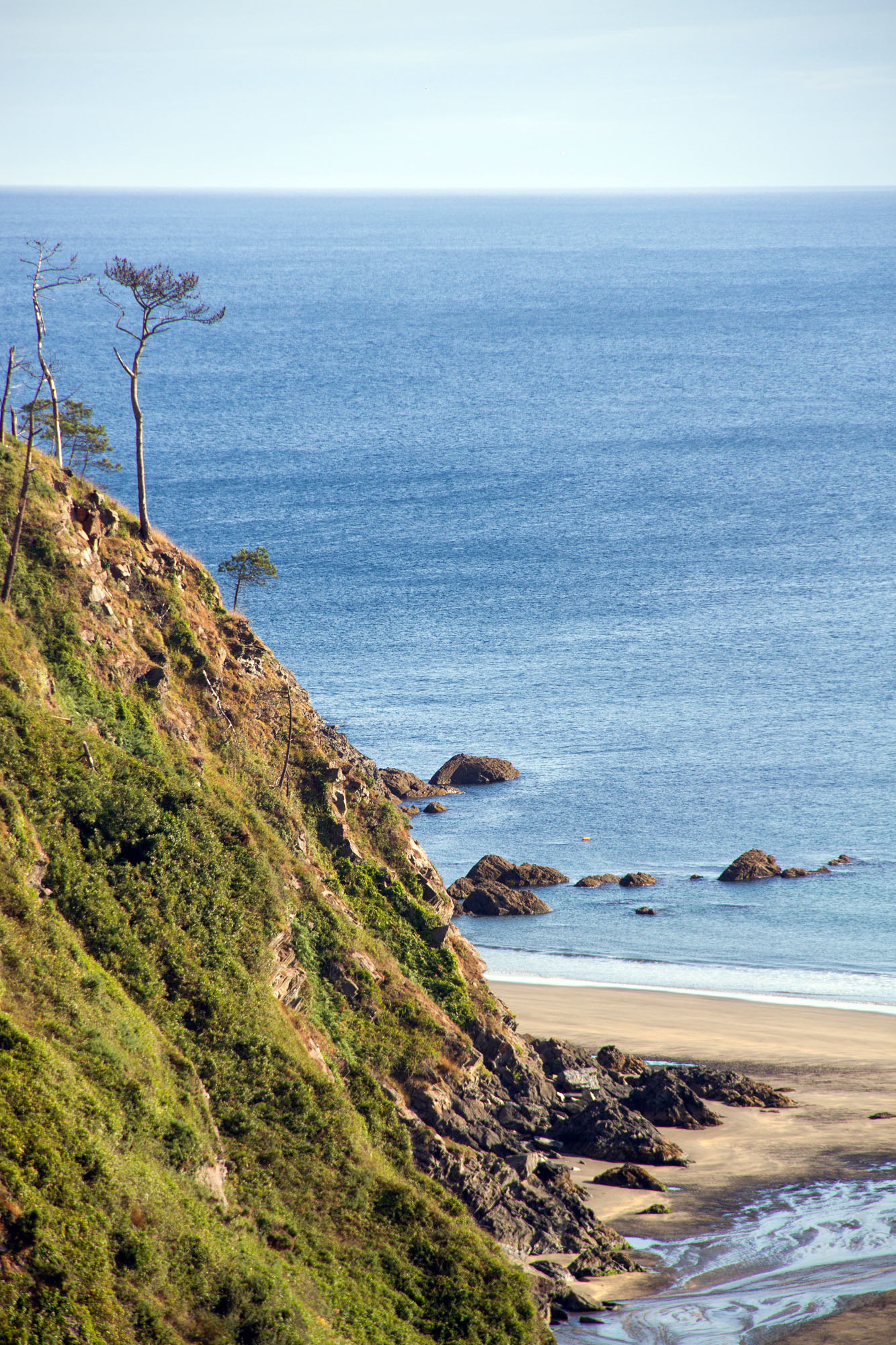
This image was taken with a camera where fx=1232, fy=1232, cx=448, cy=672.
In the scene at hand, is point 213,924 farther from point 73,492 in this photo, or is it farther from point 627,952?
point 627,952

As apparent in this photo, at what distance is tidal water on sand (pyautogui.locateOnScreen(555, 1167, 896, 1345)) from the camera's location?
33.8m

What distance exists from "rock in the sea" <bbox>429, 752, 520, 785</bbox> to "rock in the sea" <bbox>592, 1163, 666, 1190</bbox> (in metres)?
50.0

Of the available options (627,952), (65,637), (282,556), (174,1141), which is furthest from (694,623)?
(174,1141)

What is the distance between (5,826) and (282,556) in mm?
111017

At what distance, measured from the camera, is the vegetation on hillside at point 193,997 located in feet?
79.9

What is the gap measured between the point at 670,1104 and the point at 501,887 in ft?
94.5

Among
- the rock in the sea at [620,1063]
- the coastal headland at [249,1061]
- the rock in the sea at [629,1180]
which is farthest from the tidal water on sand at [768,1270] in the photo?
A: the rock in the sea at [620,1063]

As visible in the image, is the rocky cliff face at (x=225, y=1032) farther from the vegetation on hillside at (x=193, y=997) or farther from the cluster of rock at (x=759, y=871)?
the cluster of rock at (x=759, y=871)

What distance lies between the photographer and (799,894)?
74.1 m

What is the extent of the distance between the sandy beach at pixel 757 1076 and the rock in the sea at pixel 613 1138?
53 cm

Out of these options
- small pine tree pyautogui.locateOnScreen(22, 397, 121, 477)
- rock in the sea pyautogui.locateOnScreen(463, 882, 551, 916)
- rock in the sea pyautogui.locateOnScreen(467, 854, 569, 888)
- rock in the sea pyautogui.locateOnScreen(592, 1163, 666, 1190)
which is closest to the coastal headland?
rock in the sea pyautogui.locateOnScreen(592, 1163, 666, 1190)

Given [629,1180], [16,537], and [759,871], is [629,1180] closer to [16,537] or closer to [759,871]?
[16,537]

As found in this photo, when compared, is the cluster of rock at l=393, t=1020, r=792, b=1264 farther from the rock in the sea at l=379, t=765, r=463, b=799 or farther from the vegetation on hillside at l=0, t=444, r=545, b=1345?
the rock in the sea at l=379, t=765, r=463, b=799

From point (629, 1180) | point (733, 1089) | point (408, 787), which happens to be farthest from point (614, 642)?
point (629, 1180)
